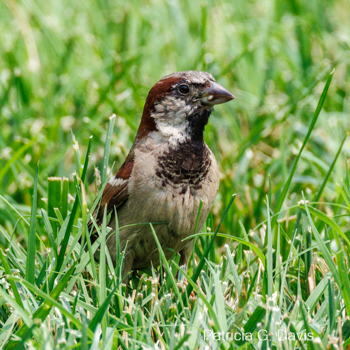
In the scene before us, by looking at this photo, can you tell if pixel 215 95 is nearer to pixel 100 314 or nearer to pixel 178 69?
pixel 100 314

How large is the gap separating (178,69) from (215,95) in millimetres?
2006

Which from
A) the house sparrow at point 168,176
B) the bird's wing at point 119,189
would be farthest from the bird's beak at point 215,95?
the bird's wing at point 119,189

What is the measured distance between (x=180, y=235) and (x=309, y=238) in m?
0.59

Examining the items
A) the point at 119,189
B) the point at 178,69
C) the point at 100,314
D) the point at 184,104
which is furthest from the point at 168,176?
the point at 178,69

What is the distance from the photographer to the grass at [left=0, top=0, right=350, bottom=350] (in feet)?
6.05

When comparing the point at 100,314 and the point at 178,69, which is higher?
the point at 178,69

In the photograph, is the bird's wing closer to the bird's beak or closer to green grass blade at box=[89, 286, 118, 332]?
the bird's beak

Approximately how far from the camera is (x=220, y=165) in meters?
3.79

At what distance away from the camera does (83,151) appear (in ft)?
13.4

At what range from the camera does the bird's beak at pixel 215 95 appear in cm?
270

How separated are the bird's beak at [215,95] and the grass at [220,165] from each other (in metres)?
0.50

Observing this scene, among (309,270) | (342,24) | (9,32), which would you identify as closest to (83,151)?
(9,32)

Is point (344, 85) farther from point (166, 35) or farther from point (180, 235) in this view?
point (180, 235)

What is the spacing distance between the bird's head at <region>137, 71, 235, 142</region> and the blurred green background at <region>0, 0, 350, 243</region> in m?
0.69
